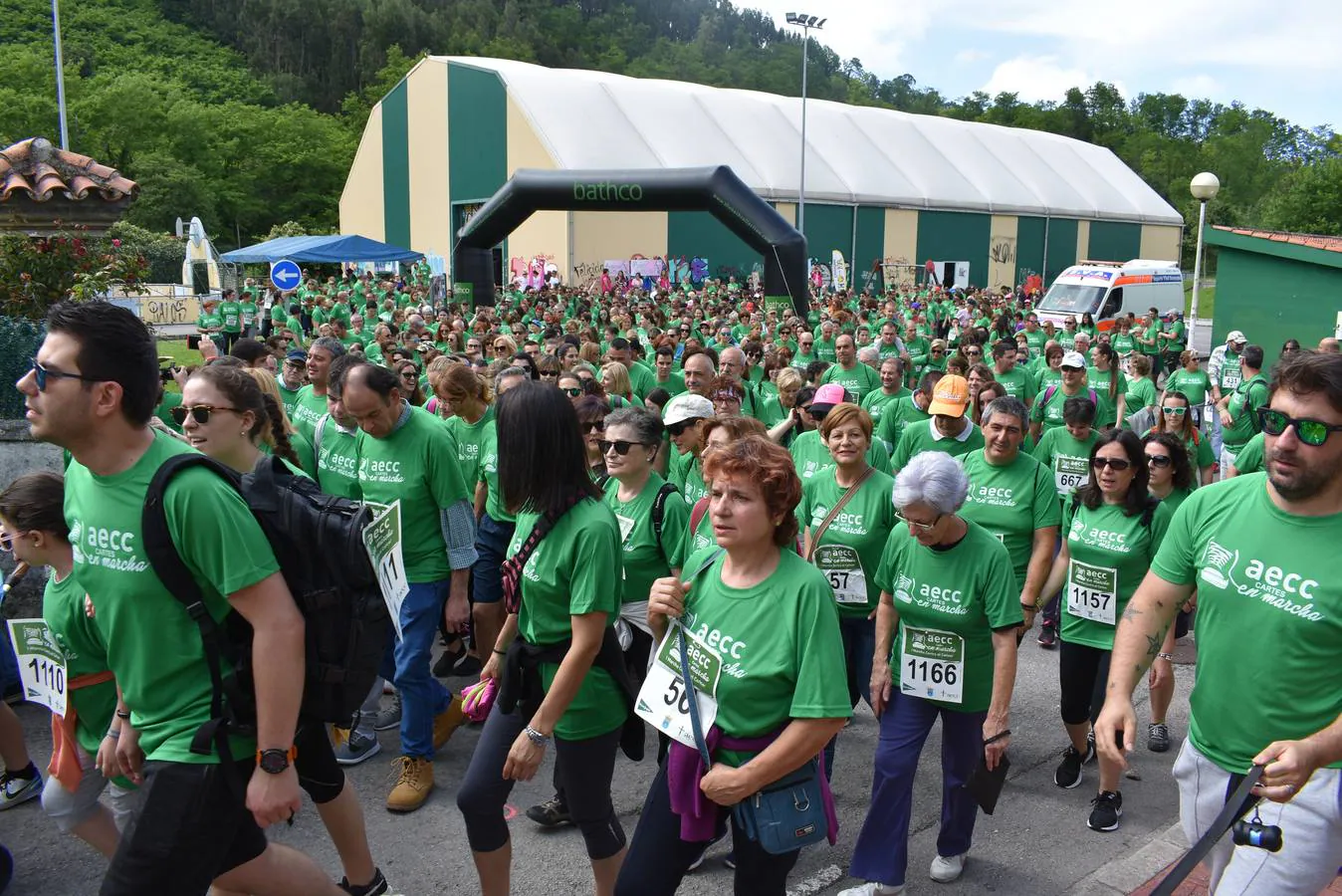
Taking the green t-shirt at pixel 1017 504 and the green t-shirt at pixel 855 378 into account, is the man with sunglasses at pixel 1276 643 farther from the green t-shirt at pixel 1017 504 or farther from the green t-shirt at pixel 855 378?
the green t-shirt at pixel 855 378

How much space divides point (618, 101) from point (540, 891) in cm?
3796

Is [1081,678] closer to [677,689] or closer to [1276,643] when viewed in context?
[1276,643]

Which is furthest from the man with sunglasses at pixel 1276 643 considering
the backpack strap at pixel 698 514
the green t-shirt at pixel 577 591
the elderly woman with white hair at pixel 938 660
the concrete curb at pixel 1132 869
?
the backpack strap at pixel 698 514

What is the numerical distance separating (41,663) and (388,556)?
1579mm

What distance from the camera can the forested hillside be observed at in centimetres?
5200

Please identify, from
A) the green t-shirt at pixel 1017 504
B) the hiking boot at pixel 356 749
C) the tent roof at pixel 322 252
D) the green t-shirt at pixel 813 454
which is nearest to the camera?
the green t-shirt at pixel 1017 504

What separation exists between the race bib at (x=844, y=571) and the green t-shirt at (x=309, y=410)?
3.84m

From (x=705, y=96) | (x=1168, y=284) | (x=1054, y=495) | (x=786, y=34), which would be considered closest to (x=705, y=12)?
(x=786, y=34)

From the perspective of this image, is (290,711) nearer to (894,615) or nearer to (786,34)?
(894,615)

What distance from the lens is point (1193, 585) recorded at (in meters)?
3.00

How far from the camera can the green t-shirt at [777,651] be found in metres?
2.73

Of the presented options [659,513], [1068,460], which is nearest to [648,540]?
[659,513]

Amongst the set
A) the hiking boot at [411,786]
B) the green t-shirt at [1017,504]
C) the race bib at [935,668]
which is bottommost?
the hiking boot at [411,786]

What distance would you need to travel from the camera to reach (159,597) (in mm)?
2557
